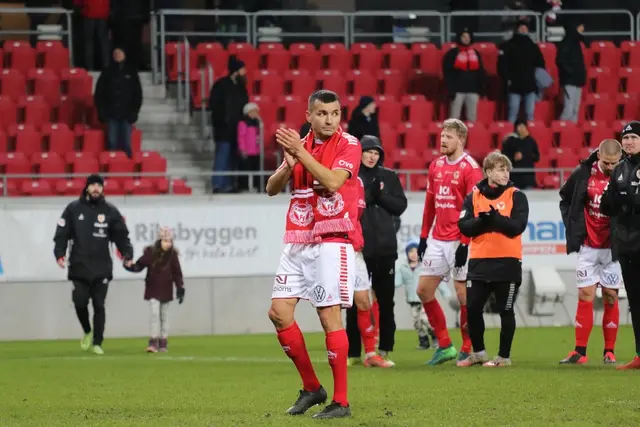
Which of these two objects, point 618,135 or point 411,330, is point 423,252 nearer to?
point 411,330

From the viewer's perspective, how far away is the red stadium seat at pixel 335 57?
85.1ft

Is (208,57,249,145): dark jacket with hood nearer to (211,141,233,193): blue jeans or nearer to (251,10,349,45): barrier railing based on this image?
(211,141,233,193): blue jeans

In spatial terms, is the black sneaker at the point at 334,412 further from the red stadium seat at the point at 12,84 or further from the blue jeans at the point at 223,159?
the red stadium seat at the point at 12,84

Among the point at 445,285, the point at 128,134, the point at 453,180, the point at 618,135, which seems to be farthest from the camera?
the point at 618,135

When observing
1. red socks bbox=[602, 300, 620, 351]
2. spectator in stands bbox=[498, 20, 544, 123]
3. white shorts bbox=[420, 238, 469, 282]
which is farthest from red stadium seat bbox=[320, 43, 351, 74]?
red socks bbox=[602, 300, 620, 351]

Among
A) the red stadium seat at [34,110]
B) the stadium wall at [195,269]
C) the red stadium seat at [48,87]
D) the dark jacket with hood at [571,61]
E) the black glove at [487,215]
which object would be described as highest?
the dark jacket with hood at [571,61]

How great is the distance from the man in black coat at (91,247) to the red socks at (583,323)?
5961 millimetres

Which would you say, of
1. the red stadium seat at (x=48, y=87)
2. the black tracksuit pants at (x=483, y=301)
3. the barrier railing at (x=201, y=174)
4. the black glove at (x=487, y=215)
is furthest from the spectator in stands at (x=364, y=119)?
the black glove at (x=487, y=215)

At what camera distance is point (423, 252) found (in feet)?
43.9

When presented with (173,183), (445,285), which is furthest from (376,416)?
(173,183)

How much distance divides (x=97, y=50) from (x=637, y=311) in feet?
51.5

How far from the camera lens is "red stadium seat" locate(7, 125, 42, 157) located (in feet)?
72.8

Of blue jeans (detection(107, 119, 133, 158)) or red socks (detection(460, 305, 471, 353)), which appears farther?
blue jeans (detection(107, 119, 133, 158))

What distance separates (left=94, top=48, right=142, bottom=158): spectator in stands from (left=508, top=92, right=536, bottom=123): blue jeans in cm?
683
